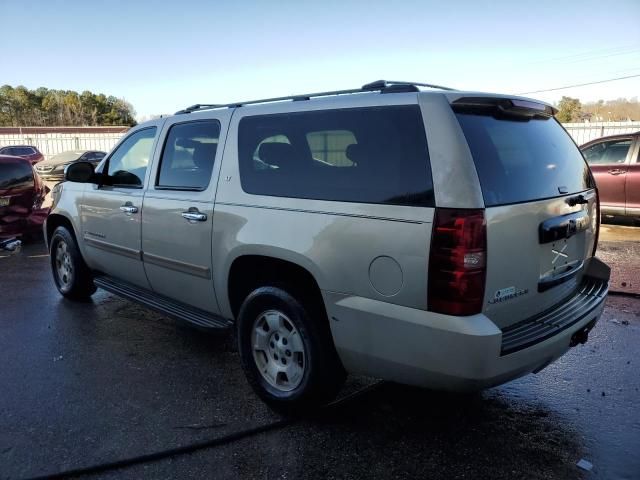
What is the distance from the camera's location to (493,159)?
8.52 ft

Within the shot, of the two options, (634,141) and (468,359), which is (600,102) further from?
(468,359)

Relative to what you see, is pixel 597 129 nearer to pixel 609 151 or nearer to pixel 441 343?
pixel 609 151

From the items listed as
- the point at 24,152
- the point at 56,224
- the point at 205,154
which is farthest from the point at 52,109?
the point at 205,154

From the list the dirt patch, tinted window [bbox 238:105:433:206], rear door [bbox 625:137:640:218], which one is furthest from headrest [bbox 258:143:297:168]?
rear door [bbox 625:137:640:218]

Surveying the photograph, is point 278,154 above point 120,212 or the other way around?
above

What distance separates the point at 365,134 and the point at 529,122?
1.06 meters

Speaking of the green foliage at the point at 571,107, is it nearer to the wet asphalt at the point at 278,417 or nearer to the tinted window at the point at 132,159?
the tinted window at the point at 132,159

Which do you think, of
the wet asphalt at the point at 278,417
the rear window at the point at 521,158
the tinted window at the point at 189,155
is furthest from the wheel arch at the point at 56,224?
the rear window at the point at 521,158

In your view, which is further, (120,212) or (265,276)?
(120,212)

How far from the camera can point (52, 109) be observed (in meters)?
67.2

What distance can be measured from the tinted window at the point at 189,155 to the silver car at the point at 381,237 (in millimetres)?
16

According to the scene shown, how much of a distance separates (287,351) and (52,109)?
75085 millimetres

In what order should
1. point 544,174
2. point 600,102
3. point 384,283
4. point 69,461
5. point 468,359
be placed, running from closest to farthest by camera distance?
point 468,359 → point 384,283 → point 69,461 → point 544,174 → point 600,102

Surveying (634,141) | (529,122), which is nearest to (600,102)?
(634,141)
